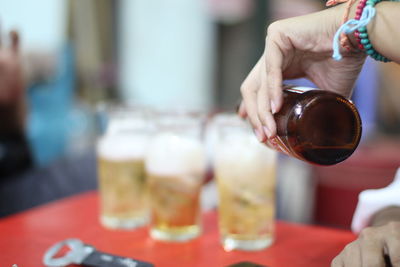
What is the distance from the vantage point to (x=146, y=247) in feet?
3.47

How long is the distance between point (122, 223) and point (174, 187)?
0.19 metres

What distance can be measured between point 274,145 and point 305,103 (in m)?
0.13

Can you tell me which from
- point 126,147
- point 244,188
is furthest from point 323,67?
point 126,147

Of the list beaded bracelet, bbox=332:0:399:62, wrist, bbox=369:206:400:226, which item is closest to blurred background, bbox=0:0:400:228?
wrist, bbox=369:206:400:226

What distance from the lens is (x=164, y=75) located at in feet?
18.4

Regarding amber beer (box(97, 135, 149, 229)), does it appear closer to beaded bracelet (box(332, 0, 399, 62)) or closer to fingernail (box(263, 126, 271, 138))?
fingernail (box(263, 126, 271, 138))

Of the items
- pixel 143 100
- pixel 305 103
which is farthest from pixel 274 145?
pixel 143 100

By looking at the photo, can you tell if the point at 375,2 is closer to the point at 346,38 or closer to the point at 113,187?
the point at 346,38

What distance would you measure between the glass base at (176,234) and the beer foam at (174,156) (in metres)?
0.13

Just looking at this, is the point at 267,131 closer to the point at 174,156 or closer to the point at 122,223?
the point at 174,156

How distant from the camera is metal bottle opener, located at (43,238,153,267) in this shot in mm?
909

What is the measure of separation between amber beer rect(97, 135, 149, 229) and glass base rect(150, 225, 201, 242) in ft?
0.35

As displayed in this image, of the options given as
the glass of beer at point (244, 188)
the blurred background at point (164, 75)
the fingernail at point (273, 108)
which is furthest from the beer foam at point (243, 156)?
the blurred background at point (164, 75)

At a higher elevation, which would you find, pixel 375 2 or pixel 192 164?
pixel 375 2
